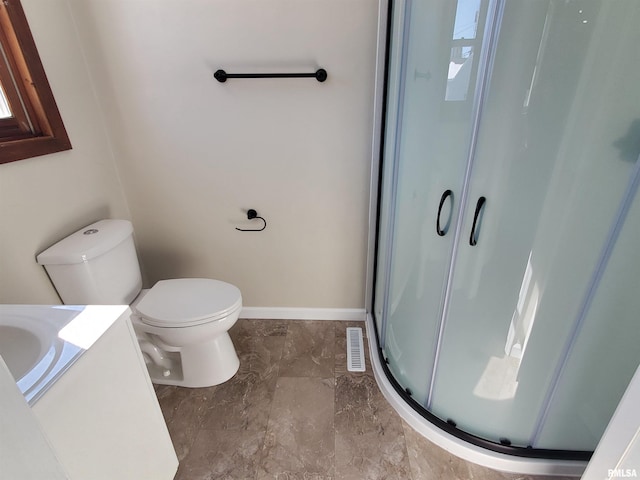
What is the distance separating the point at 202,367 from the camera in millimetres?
1536

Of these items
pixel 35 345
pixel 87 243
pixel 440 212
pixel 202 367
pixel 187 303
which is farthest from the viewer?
pixel 202 367

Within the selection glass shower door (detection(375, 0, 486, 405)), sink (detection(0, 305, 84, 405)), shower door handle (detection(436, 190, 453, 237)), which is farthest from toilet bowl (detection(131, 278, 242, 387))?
shower door handle (detection(436, 190, 453, 237))

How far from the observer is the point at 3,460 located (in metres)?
0.34

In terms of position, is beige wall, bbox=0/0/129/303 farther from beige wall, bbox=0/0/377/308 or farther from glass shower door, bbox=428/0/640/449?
glass shower door, bbox=428/0/640/449

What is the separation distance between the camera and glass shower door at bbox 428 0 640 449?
73 cm

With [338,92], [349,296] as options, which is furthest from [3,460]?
[349,296]

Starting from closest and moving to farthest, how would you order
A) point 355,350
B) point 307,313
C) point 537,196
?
point 537,196 → point 355,350 → point 307,313

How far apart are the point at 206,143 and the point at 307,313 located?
1179 mm

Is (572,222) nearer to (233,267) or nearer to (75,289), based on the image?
(233,267)

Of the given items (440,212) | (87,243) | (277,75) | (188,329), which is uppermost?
(277,75)

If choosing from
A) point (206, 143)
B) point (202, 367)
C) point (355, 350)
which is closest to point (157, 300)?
point (202, 367)

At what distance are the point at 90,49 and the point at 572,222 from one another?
6.76 ft

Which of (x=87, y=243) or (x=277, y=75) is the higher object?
Result: (x=277, y=75)

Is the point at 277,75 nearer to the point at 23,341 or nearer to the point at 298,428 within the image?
the point at 23,341
